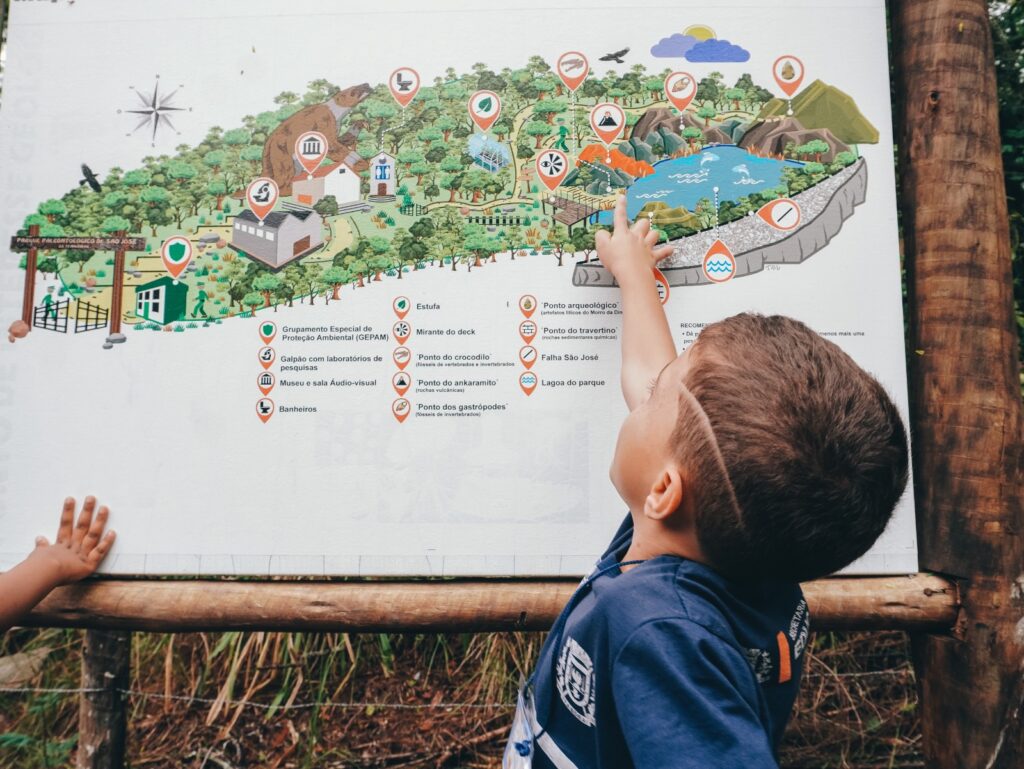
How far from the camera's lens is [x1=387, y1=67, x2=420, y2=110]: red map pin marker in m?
1.35

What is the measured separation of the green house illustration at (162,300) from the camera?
4.33 feet

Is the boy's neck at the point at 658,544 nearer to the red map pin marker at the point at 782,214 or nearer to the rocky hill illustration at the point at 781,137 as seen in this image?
the red map pin marker at the point at 782,214

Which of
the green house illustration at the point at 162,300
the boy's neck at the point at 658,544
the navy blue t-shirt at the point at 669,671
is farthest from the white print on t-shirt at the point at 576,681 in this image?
the green house illustration at the point at 162,300

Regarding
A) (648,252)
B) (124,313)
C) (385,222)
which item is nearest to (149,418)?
(124,313)

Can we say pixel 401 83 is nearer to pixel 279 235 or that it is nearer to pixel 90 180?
pixel 279 235

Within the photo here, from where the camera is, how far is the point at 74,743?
2266 millimetres

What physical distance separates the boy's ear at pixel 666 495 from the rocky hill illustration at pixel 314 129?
3.10 ft

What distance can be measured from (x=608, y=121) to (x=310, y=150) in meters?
0.63

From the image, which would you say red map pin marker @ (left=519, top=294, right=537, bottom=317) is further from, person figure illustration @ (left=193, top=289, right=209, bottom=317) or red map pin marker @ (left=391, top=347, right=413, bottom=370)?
person figure illustration @ (left=193, top=289, right=209, bottom=317)

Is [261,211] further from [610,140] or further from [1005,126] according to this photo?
[1005,126]

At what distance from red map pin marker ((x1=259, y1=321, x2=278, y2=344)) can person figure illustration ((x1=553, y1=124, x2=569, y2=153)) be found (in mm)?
694

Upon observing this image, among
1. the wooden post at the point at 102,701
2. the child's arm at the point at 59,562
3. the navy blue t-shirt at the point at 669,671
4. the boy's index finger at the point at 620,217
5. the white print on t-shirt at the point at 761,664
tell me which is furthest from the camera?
the wooden post at the point at 102,701

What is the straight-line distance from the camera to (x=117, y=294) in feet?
4.35

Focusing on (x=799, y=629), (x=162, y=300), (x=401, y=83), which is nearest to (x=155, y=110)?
(x=162, y=300)
